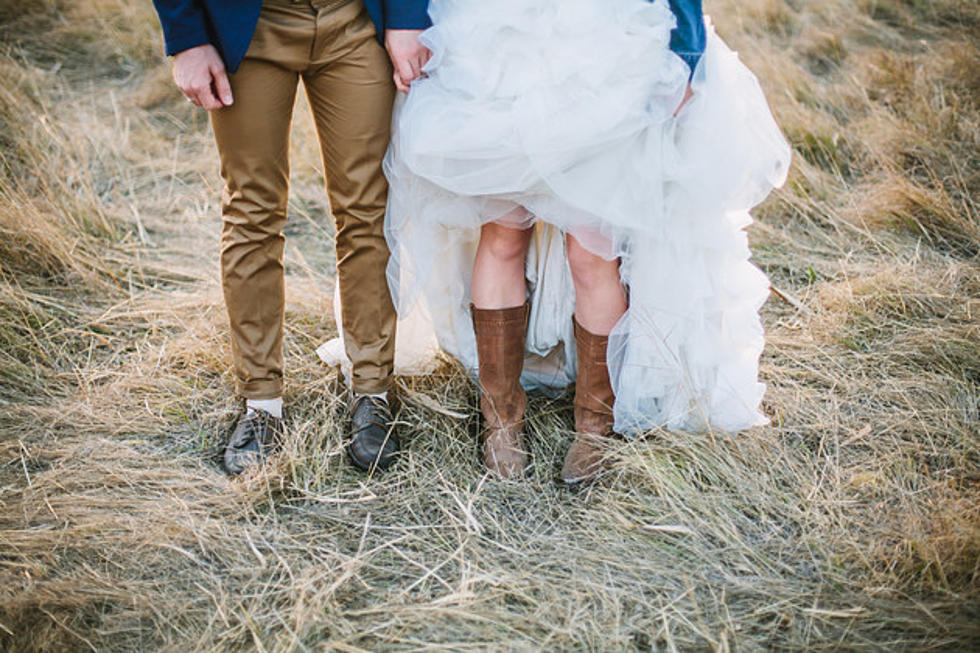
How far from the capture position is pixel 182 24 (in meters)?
1.46

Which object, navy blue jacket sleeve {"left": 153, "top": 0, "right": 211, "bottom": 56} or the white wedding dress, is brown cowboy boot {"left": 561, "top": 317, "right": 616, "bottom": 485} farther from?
navy blue jacket sleeve {"left": 153, "top": 0, "right": 211, "bottom": 56}

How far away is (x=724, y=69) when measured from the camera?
5.17ft

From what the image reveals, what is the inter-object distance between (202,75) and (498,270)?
0.78m

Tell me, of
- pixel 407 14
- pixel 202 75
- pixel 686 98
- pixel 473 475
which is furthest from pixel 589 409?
pixel 202 75

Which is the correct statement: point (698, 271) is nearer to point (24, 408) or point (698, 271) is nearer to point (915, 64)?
point (24, 408)

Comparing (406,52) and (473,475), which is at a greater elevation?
(406,52)

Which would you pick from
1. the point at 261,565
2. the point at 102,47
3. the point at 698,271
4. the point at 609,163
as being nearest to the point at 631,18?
the point at 609,163

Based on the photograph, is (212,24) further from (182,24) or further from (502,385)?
(502,385)

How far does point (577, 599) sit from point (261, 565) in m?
0.67

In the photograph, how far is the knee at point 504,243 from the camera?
1.71 m

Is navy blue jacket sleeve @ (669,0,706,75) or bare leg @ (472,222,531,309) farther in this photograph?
bare leg @ (472,222,531,309)

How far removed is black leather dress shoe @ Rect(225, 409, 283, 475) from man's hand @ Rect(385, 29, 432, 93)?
0.94 meters

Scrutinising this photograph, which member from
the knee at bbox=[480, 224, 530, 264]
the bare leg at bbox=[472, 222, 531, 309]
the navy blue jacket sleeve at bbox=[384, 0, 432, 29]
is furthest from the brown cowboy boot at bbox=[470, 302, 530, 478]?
the navy blue jacket sleeve at bbox=[384, 0, 432, 29]

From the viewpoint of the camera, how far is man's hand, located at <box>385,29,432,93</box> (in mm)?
1559
